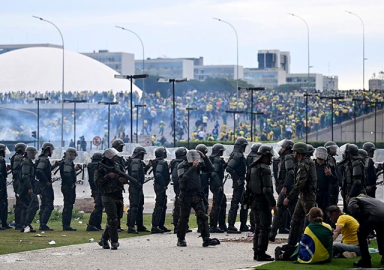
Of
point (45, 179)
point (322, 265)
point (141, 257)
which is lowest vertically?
point (141, 257)

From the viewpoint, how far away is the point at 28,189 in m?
23.6

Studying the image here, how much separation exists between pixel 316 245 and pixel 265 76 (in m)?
178

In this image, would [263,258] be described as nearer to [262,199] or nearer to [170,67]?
[262,199]

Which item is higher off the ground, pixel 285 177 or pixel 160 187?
pixel 285 177

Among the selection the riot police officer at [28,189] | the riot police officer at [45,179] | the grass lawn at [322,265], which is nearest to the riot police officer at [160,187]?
the riot police officer at [45,179]

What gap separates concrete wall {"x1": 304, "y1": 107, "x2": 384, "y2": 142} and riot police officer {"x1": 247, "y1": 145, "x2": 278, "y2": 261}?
5137cm

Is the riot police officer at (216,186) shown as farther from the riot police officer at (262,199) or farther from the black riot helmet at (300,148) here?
the riot police officer at (262,199)

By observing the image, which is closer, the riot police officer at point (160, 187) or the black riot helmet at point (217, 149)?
Answer: the black riot helmet at point (217, 149)

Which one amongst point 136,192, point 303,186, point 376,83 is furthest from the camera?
point 376,83

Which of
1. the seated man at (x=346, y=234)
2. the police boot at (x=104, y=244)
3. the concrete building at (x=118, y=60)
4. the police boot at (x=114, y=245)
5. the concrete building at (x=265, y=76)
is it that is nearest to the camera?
the seated man at (x=346, y=234)

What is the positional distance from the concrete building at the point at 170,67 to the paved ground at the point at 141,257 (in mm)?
159132

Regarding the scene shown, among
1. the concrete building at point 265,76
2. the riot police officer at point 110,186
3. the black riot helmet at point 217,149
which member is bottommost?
the riot police officer at point 110,186

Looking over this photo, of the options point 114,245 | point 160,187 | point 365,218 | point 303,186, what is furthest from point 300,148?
point 160,187

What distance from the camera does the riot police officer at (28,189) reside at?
23.4 metres
